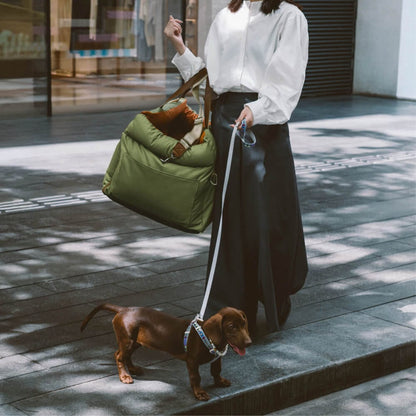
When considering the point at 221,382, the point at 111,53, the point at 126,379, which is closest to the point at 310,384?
the point at 221,382

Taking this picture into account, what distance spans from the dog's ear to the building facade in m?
10.1

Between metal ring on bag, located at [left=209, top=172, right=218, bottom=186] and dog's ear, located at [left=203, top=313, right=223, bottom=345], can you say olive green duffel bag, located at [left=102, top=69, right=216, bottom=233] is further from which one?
dog's ear, located at [left=203, top=313, right=223, bottom=345]

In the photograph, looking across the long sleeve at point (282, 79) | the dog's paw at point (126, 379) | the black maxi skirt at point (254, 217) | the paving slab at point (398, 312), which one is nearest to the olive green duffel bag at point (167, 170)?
the black maxi skirt at point (254, 217)

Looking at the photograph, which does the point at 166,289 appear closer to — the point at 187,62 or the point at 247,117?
the point at 187,62

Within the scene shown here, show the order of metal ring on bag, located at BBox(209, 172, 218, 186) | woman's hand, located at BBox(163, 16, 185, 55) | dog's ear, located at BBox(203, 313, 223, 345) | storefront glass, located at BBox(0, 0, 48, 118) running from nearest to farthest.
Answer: dog's ear, located at BBox(203, 313, 223, 345), metal ring on bag, located at BBox(209, 172, 218, 186), woman's hand, located at BBox(163, 16, 185, 55), storefront glass, located at BBox(0, 0, 48, 118)

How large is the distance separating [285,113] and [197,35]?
10965 mm

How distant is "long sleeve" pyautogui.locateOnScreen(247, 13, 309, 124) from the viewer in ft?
13.8

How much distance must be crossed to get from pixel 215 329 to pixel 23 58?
411 inches

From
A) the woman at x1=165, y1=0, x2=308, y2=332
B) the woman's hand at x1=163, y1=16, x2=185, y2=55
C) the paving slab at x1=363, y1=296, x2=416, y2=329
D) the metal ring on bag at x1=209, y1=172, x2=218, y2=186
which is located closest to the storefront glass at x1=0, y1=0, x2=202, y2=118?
the woman's hand at x1=163, y1=16, x2=185, y2=55

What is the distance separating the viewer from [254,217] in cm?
452

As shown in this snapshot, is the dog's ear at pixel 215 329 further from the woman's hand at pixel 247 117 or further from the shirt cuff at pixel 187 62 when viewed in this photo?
the shirt cuff at pixel 187 62

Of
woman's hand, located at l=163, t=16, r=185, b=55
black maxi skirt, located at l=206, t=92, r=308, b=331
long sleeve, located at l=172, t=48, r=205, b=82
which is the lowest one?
black maxi skirt, located at l=206, t=92, r=308, b=331

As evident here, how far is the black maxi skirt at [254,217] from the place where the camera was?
14.7 feet

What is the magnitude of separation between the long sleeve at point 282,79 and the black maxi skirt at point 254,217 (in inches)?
8.0
